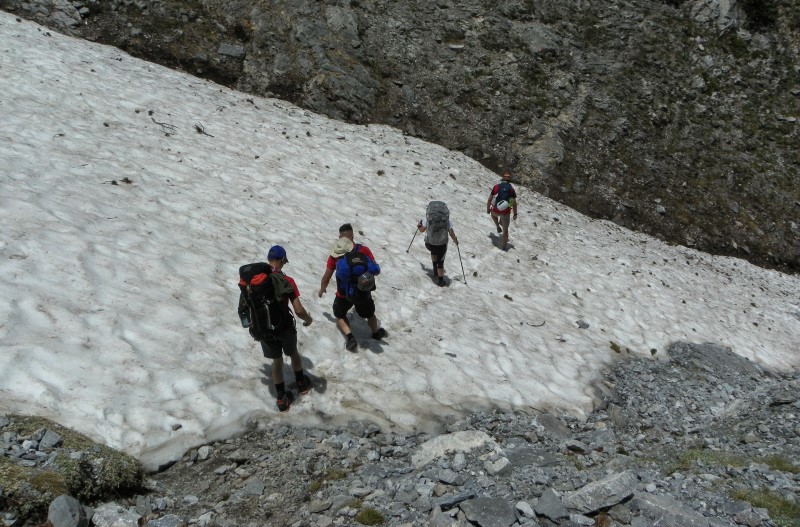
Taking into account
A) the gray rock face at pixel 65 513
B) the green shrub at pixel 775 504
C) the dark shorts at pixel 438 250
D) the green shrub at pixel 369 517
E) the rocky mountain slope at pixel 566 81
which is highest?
the rocky mountain slope at pixel 566 81

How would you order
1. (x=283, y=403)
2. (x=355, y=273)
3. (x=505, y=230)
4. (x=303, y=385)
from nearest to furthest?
1. (x=283, y=403)
2. (x=303, y=385)
3. (x=355, y=273)
4. (x=505, y=230)

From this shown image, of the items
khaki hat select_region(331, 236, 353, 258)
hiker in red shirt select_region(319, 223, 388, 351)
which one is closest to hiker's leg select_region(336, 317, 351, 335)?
hiker in red shirt select_region(319, 223, 388, 351)

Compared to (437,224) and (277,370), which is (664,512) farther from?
(437,224)

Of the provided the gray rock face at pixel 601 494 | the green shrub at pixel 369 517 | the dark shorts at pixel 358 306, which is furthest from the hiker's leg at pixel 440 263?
the green shrub at pixel 369 517

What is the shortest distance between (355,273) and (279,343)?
6.86 feet

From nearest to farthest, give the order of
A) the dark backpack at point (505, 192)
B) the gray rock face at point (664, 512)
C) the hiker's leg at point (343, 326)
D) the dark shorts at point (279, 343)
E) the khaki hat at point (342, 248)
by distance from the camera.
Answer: the gray rock face at point (664, 512) → the dark shorts at point (279, 343) → the khaki hat at point (342, 248) → the hiker's leg at point (343, 326) → the dark backpack at point (505, 192)

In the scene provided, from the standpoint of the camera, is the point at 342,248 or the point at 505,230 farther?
the point at 505,230

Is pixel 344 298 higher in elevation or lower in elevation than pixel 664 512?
higher

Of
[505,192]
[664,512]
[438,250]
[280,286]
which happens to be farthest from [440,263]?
[664,512]

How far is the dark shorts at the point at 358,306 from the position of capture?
32.2 feet

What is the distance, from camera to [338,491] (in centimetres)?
657

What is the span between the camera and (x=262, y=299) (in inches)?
307

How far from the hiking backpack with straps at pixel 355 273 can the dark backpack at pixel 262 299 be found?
1781 millimetres

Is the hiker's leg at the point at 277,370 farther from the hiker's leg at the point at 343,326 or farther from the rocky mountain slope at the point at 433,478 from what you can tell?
the hiker's leg at the point at 343,326
